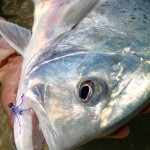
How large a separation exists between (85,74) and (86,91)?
3.5 inches

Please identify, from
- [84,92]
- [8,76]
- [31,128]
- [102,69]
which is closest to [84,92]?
[84,92]

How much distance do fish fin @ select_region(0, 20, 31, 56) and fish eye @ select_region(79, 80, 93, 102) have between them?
0.66 meters

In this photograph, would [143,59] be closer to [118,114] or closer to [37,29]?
[118,114]

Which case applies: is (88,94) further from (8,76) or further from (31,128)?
(8,76)

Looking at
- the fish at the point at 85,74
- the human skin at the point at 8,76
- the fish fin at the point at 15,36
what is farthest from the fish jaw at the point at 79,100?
the human skin at the point at 8,76

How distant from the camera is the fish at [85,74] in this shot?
158 centimetres

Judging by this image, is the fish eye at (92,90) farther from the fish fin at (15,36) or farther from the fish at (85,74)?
the fish fin at (15,36)

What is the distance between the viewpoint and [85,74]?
5.41 feet

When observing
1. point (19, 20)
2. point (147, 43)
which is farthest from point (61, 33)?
point (19, 20)

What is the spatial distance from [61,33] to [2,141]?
115cm

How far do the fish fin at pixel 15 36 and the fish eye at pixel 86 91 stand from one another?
25.8 inches

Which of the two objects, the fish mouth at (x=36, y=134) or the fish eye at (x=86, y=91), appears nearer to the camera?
the fish eye at (x=86, y=91)

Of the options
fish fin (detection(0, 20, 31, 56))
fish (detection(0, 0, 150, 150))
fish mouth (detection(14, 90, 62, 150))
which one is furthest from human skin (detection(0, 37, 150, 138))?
fish mouth (detection(14, 90, 62, 150))

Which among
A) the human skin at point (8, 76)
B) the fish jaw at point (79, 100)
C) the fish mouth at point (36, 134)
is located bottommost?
the human skin at point (8, 76)
